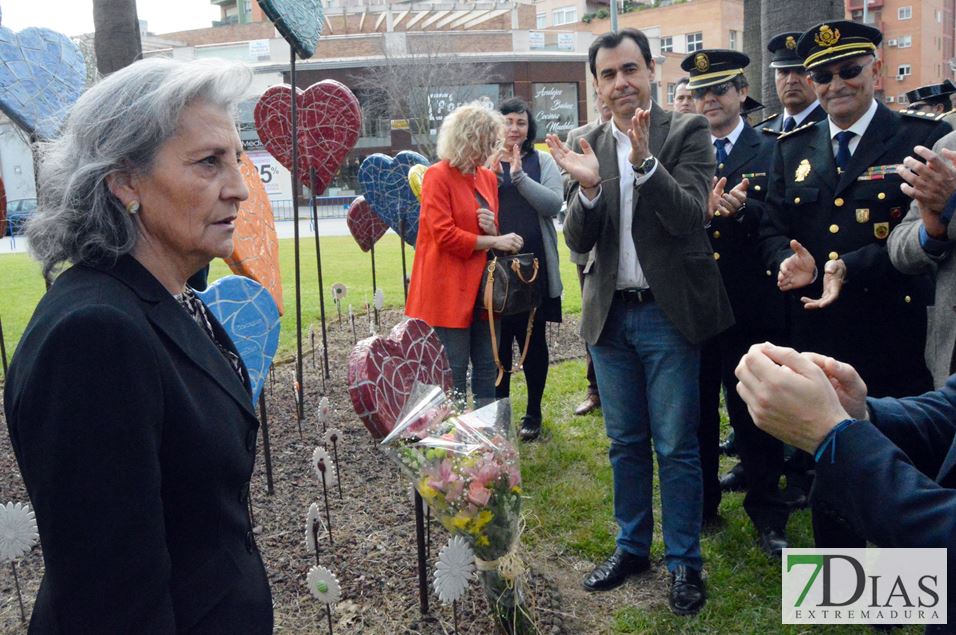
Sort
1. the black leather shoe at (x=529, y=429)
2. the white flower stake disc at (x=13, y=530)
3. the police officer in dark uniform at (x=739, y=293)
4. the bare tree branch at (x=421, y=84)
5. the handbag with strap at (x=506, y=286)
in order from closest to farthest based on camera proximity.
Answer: the white flower stake disc at (x=13, y=530) < the police officer in dark uniform at (x=739, y=293) < the handbag with strap at (x=506, y=286) < the black leather shoe at (x=529, y=429) < the bare tree branch at (x=421, y=84)

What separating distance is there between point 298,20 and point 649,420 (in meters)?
2.83

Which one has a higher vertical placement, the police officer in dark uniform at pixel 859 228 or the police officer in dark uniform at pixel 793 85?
the police officer in dark uniform at pixel 793 85

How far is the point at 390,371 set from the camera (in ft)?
9.41

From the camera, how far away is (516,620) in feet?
9.32

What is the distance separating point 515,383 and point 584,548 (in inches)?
119

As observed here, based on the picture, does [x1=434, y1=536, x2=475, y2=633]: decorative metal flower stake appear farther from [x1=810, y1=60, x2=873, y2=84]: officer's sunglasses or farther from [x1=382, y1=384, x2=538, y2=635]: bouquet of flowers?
[x1=810, y1=60, x2=873, y2=84]: officer's sunglasses

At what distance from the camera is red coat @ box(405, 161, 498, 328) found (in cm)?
442

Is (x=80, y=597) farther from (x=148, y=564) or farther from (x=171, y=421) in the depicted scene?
(x=171, y=421)

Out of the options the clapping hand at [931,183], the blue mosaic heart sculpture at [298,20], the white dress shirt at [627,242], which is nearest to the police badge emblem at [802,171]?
the clapping hand at [931,183]

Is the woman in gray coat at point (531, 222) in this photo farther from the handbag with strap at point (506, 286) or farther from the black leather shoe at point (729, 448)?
the black leather shoe at point (729, 448)

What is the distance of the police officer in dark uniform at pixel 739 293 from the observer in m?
3.71

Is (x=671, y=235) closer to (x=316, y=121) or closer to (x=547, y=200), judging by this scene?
(x=547, y=200)

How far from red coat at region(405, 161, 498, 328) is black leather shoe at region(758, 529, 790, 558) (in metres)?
1.91

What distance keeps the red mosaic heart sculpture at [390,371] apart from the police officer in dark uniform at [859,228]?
1.47m
